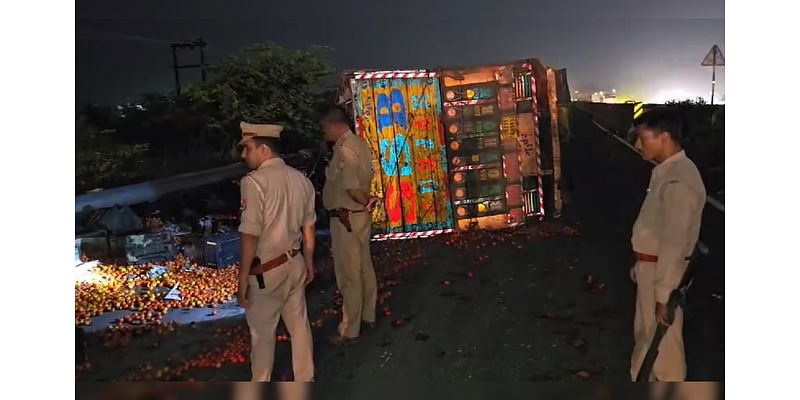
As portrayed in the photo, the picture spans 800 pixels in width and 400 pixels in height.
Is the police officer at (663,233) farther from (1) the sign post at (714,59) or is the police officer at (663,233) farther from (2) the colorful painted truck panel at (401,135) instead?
(2) the colorful painted truck panel at (401,135)

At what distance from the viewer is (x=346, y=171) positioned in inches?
124

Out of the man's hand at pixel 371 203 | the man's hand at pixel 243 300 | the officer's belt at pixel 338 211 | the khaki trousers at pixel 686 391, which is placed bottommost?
the khaki trousers at pixel 686 391

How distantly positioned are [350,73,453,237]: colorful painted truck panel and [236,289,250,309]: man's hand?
2.20 ft

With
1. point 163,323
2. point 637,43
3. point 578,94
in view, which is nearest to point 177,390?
point 163,323

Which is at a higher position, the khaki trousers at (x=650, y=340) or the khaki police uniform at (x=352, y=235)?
the khaki police uniform at (x=352, y=235)

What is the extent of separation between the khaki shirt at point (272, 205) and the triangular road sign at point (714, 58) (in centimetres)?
194

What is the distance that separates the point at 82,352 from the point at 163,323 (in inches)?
16.3

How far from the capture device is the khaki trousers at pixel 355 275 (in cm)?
319

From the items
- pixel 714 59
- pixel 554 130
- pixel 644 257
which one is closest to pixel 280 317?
pixel 554 130

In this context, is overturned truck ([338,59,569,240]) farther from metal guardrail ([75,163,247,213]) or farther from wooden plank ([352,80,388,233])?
metal guardrail ([75,163,247,213])

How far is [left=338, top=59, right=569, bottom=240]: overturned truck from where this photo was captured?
3.15 metres

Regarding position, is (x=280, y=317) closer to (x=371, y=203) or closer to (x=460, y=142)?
(x=371, y=203)

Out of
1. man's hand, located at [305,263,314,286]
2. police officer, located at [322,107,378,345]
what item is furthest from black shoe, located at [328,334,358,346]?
man's hand, located at [305,263,314,286]

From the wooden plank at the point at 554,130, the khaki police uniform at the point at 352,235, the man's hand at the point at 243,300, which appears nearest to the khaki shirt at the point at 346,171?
the khaki police uniform at the point at 352,235
